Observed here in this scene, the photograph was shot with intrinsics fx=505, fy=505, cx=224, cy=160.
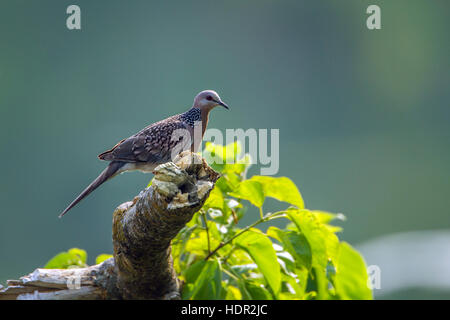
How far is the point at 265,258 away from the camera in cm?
229

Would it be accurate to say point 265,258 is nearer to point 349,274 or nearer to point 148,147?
point 349,274

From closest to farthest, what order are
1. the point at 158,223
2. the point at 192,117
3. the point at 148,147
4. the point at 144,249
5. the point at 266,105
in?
the point at 158,223, the point at 144,249, the point at 148,147, the point at 192,117, the point at 266,105

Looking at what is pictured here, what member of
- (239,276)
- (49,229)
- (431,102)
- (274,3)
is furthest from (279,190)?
(274,3)

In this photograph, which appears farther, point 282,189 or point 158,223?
point 282,189

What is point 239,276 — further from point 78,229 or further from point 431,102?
point 431,102

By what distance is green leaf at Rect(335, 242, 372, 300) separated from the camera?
8.60ft

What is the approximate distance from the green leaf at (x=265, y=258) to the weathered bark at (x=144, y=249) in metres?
0.39

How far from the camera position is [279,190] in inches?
97.4

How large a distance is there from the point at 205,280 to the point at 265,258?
315 millimetres

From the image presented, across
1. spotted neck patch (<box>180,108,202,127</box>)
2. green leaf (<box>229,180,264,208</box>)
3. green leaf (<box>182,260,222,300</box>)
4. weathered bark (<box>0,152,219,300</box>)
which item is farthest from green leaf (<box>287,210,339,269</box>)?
spotted neck patch (<box>180,108,202,127</box>)

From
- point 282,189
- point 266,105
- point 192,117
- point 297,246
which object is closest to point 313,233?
point 297,246

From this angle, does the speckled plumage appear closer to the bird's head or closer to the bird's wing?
the bird's wing

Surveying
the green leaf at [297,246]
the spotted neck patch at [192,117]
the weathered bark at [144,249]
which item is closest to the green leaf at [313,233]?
the green leaf at [297,246]

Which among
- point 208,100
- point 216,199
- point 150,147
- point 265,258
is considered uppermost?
point 208,100
